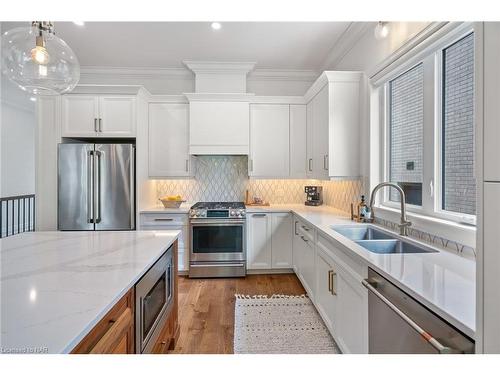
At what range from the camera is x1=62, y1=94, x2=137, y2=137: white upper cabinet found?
343cm

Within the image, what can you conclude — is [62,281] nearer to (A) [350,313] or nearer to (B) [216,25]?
(A) [350,313]

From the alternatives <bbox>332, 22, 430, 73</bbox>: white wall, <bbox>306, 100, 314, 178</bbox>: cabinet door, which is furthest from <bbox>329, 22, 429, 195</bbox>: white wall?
<bbox>306, 100, 314, 178</bbox>: cabinet door

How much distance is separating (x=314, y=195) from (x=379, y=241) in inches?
80.5

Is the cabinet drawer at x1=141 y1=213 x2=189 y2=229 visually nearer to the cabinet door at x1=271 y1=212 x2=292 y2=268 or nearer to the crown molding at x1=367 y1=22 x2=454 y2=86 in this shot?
the cabinet door at x1=271 y1=212 x2=292 y2=268

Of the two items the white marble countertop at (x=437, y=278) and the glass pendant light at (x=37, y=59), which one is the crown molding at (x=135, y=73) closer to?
A: the glass pendant light at (x=37, y=59)

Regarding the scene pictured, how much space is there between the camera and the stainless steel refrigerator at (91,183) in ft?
11.0

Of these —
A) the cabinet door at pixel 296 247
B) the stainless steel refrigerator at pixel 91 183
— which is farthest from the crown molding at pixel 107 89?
the cabinet door at pixel 296 247

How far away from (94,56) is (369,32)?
3311mm

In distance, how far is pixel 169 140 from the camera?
12.8 feet

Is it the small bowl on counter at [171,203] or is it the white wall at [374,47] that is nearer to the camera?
the white wall at [374,47]

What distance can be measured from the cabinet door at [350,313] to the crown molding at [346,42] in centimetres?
234

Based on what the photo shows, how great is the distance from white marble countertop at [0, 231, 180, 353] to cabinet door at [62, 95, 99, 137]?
6.36 ft

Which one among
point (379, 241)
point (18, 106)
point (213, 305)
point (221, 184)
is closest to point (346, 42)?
point (379, 241)
